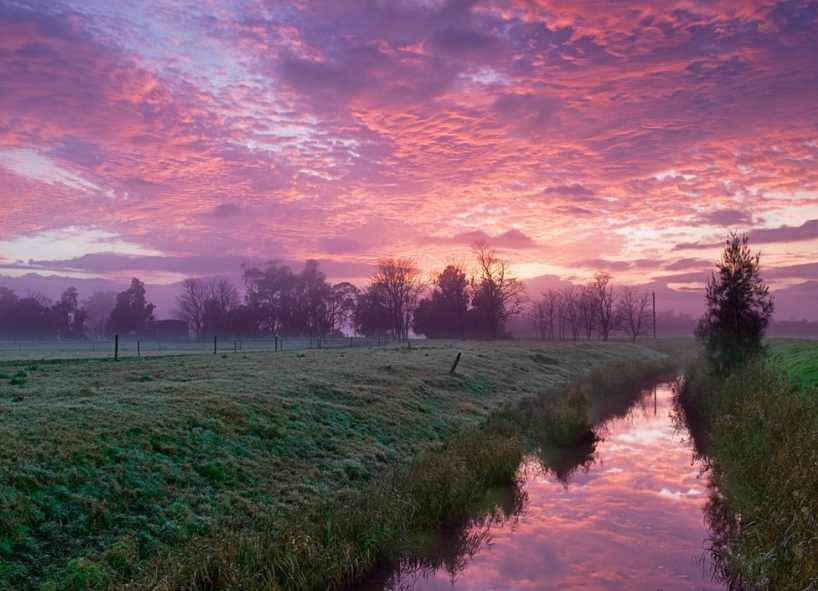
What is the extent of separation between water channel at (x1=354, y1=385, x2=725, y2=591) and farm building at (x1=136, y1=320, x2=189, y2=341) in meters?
117

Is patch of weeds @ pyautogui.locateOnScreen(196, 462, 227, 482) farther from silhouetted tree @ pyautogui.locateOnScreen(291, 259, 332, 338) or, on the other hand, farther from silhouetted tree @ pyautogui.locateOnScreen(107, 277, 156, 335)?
silhouetted tree @ pyautogui.locateOnScreen(107, 277, 156, 335)

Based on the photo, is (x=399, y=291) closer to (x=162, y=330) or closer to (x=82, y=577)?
(x=162, y=330)

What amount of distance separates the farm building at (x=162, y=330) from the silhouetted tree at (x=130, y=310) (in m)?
5.09

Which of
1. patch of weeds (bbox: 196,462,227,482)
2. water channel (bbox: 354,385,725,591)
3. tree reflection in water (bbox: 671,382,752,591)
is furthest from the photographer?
patch of weeds (bbox: 196,462,227,482)

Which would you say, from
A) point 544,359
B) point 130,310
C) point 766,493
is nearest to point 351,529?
point 766,493

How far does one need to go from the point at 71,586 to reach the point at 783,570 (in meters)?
10.1

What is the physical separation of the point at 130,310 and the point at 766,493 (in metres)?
141

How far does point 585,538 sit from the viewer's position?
1383 centimetres

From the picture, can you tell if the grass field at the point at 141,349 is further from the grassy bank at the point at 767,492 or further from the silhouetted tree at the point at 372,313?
the grassy bank at the point at 767,492

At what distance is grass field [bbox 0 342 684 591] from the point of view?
1046 centimetres

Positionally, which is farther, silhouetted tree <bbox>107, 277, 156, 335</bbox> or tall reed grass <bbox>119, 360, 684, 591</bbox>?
silhouetted tree <bbox>107, 277, 156, 335</bbox>

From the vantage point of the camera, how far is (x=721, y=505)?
1537cm

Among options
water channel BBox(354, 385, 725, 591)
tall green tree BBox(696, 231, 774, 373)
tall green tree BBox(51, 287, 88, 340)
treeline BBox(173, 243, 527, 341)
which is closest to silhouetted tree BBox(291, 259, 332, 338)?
treeline BBox(173, 243, 527, 341)

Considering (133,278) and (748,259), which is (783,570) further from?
(133,278)
